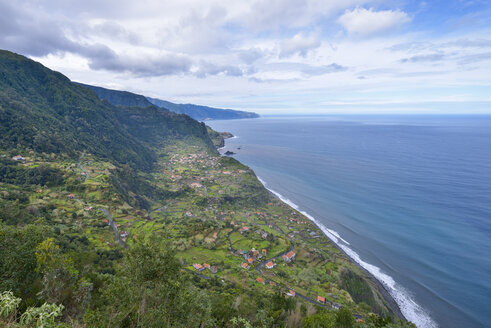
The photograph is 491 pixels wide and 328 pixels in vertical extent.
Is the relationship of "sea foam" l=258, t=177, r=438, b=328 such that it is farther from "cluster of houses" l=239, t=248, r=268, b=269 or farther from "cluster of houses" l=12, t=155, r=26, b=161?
"cluster of houses" l=12, t=155, r=26, b=161

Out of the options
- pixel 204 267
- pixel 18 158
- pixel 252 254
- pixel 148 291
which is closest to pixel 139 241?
pixel 148 291

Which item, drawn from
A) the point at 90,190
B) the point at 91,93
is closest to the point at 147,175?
the point at 90,190

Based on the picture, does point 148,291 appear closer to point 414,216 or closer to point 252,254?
point 252,254

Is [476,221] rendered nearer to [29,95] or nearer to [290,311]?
[290,311]

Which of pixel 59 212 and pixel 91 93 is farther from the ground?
pixel 91 93

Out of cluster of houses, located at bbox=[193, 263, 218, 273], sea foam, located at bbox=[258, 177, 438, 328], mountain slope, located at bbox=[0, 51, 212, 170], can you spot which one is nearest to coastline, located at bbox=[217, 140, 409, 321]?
sea foam, located at bbox=[258, 177, 438, 328]
